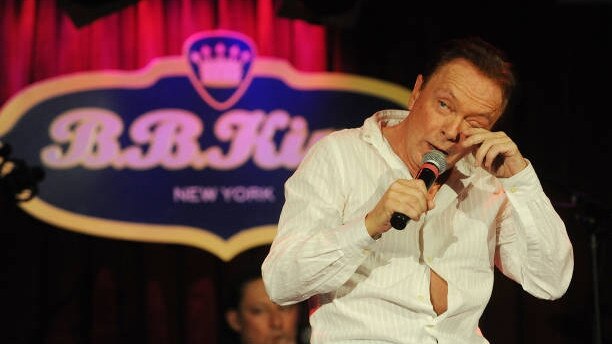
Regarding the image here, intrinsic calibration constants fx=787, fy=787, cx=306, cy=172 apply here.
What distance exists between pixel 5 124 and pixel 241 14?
1.50 m

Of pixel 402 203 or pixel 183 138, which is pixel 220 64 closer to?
pixel 183 138

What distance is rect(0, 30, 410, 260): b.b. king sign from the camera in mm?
4512

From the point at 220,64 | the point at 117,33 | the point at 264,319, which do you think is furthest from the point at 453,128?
the point at 117,33

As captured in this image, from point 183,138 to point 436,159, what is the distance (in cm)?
292

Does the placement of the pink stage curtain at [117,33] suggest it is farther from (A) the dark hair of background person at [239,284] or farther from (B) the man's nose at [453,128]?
(B) the man's nose at [453,128]

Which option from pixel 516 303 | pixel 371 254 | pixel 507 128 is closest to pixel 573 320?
pixel 516 303

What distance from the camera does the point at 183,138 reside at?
15.2 ft

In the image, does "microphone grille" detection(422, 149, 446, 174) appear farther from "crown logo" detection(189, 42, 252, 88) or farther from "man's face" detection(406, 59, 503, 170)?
"crown logo" detection(189, 42, 252, 88)

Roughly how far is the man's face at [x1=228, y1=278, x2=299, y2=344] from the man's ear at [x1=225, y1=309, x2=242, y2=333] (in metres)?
0.08

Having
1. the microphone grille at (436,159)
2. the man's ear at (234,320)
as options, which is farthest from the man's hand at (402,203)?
the man's ear at (234,320)

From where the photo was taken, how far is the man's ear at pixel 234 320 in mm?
4157

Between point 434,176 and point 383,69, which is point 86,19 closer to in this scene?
point 383,69

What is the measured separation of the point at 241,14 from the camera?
468 cm

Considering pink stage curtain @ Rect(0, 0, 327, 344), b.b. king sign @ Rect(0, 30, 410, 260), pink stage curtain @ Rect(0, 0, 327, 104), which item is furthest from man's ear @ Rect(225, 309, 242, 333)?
pink stage curtain @ Rect(0, 0, 327, 104)
